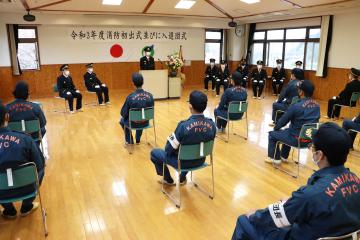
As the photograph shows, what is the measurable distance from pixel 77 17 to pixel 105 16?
967mm

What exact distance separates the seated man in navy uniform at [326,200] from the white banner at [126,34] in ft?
35.4

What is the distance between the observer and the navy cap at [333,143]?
165 cm

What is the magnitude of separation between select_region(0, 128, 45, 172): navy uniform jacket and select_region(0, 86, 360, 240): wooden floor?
0.77 m

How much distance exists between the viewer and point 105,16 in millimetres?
10797

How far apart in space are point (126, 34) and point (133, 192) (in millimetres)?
9190

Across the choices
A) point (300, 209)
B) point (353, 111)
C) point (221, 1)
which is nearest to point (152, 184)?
point (300, 209)

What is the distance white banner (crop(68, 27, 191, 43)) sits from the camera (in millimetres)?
11055

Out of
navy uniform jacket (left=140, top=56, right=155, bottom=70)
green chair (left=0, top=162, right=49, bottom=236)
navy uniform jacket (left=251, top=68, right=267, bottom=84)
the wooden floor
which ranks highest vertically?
navy uniform jacket (left=140, top=56, right=155, bottom=70)

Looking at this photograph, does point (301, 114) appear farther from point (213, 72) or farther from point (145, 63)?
point (213, 72)

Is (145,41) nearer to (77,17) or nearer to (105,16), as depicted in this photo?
(105,16)

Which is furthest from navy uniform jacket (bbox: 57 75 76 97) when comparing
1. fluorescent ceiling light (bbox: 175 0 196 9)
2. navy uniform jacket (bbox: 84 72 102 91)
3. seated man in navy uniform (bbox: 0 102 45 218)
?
seated man in navy uniform (bbox: 0 102 45 218)

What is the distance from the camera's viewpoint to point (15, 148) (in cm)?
266

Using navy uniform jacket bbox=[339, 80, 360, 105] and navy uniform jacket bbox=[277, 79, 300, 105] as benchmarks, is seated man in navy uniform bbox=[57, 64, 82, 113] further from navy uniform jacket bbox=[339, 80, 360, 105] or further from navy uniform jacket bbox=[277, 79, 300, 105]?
navy uniform jacket bbox=[339, 80, 360, 105]

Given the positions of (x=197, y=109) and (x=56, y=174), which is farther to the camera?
(x=56, y=174)
